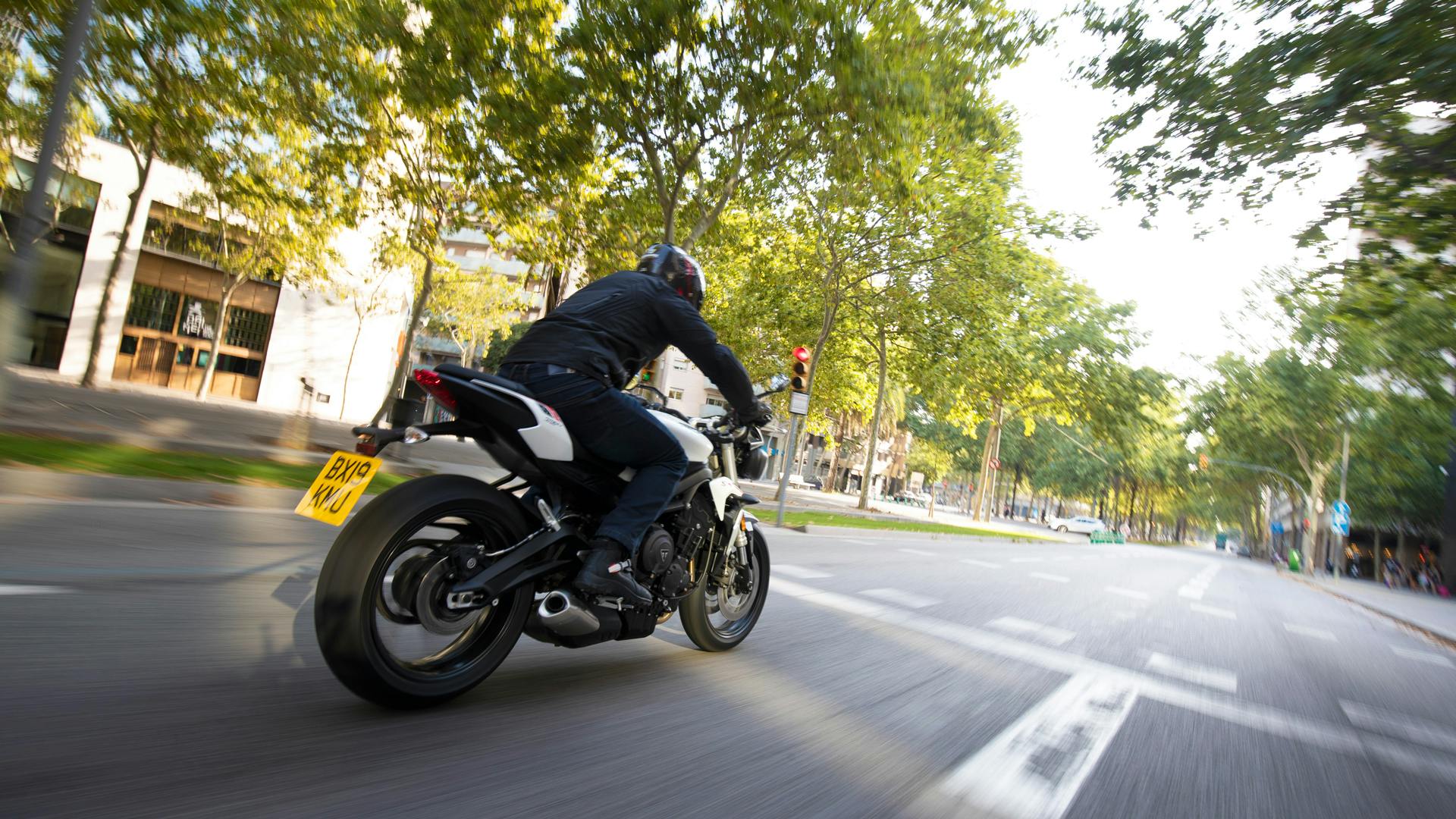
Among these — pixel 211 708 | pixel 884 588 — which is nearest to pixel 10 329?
pixel 211 708

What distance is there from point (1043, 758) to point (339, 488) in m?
2.75

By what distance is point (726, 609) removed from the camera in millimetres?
4035

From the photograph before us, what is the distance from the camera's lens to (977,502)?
43.3 meters

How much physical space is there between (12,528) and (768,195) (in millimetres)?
12576

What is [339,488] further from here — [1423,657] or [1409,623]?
[1409,623]

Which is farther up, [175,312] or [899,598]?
[175,312]

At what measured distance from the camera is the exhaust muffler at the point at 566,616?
2713 mm

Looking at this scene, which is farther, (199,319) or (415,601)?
(199,319)

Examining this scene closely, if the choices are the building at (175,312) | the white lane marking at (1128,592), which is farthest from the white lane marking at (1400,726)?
the building at (175,312)

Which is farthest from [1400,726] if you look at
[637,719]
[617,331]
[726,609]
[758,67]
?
[758,67]

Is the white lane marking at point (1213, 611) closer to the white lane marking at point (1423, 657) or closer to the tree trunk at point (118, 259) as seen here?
the white lane marking at point (1423, 657)

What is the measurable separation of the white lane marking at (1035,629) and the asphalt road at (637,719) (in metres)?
0.05

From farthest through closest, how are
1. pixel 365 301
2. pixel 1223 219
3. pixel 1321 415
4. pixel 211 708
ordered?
1. pixel 1321 415
2. pixel 365 301
3. pixel 1223 219
4. pixel 211 708

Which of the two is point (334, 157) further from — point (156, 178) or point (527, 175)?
point (156, 178)
